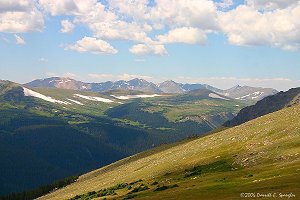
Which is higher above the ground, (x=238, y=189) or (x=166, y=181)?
(x=238, y=189)

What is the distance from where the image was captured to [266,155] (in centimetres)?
6322

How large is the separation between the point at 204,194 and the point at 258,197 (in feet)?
28.5

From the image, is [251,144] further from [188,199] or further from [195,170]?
[188,199]

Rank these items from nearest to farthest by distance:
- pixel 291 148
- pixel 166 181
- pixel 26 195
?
pixel 291 148 < pixel 166 181 < pixel 26 195

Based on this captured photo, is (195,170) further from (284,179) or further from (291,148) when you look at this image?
(284,179)

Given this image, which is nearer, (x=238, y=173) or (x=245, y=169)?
(x=238, y=173)

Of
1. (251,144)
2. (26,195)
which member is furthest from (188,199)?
(26,195)

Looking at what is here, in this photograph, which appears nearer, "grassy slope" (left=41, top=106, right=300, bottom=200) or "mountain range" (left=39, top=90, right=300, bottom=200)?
"mountain range" (left=39, top=90, right=300, bottom=200)

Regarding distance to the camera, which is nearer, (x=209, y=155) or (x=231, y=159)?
(x=231, y=159)

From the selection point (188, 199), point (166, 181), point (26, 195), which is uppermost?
point (188, 199)

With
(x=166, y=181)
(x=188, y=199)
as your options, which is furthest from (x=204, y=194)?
(x=166, y=181)

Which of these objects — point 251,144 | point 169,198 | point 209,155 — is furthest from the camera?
point 209,155

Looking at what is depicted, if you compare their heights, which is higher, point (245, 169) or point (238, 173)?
point (238, 173)

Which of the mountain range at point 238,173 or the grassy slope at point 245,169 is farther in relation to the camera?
the grassy slope at point 245,169
